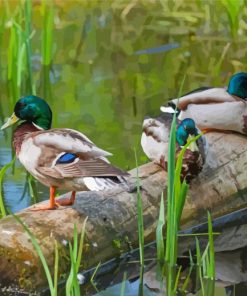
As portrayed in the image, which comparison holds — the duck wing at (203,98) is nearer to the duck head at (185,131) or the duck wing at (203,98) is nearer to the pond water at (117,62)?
the pond water at (117,62)

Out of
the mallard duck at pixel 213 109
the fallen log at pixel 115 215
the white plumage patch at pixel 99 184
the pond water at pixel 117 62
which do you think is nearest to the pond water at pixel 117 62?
the pond water at pixel 117 62

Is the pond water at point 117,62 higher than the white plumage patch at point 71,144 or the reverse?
the reverse

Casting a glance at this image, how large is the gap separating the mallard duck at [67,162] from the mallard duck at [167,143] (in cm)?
65

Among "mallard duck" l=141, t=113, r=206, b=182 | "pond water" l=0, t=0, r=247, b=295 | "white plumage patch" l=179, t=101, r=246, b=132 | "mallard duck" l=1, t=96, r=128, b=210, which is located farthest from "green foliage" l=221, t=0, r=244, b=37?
"mallard duck" l=1, t=96, r=128, b=210

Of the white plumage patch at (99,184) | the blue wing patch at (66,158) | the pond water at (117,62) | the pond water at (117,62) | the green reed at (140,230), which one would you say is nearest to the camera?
the green reed at (140,230)

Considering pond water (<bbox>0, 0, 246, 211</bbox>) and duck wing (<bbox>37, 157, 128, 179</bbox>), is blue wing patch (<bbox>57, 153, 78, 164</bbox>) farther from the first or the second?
pond water (<bbox>0, 0, 246, 211</bbox>)

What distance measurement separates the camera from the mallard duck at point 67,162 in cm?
556

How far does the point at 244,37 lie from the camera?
1007cm

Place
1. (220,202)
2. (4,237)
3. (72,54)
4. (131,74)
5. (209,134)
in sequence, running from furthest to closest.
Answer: (72,54) → (131,74) → (209,134) → (220,202) → (4,237)

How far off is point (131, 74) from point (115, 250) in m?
3.58

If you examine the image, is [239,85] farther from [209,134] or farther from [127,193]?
[127,193]

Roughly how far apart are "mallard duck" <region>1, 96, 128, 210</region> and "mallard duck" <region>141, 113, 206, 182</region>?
65cm

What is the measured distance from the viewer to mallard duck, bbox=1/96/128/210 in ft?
18.2

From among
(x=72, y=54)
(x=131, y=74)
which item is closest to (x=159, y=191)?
(x=131, y=74)
